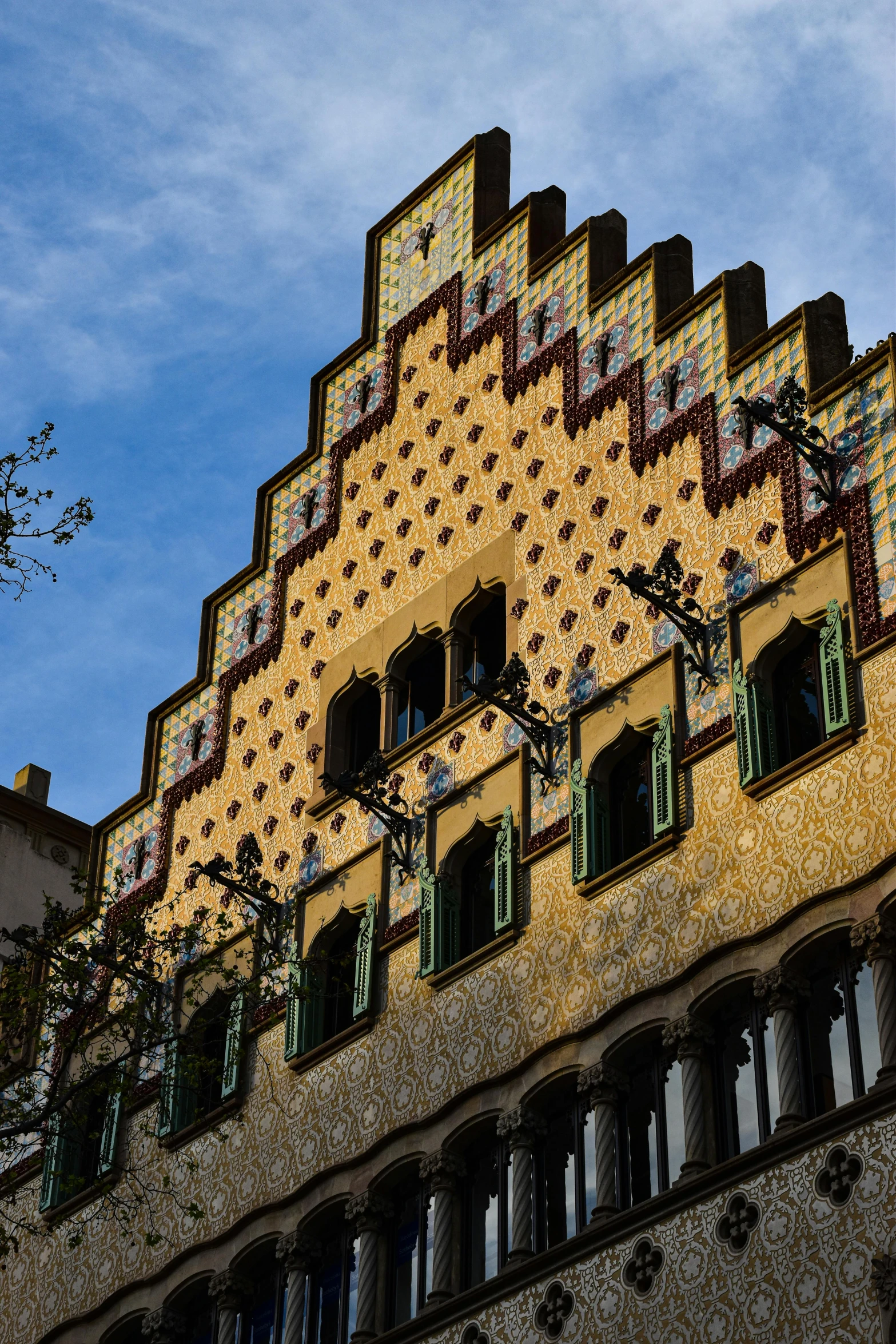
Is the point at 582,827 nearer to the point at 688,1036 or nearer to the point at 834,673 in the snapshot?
the point at 688,1036

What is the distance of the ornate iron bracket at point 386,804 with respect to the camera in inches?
835

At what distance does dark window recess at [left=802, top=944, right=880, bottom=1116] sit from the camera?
16.2m

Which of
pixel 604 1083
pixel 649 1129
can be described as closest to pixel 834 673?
pixel 604 1083

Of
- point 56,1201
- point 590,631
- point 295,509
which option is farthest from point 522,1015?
point 295,509

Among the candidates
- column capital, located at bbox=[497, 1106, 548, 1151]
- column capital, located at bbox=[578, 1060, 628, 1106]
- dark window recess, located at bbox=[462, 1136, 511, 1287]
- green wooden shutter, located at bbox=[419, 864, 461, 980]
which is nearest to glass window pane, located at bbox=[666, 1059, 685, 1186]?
column capital, located at bbox=[578, 1060, 628, 1106]

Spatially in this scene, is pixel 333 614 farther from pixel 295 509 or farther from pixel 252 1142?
pixel 252 1142

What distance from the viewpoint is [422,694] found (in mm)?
22484

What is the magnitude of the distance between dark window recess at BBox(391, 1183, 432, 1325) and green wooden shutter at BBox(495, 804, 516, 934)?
2.23 m

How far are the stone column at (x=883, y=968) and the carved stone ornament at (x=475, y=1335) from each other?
3.65m

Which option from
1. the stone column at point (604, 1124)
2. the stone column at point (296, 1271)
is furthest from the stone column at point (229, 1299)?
the stone column at point (604, 1124)

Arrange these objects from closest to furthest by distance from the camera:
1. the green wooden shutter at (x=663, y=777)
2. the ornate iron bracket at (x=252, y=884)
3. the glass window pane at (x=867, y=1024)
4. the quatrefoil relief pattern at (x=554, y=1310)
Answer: the glass window pane at (x=867, y=1024), the quatrefoil relief pattern at (x=554, y=1310), the green wooden shutter at (x=663, y=777), the ornate iron bracket at (x=252, y=884)

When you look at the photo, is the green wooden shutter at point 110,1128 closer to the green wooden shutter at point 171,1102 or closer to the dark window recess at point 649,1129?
the green wooden shutter at point 171,1102

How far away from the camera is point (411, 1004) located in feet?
66.1

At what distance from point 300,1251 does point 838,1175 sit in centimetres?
595
